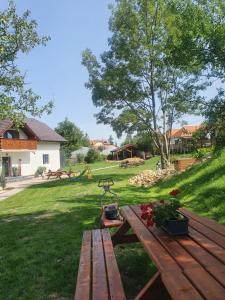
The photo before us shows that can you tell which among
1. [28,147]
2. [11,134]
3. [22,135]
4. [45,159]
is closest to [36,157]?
[45,159]

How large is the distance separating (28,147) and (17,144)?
6.14 ft

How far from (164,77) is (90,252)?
71.7 feet

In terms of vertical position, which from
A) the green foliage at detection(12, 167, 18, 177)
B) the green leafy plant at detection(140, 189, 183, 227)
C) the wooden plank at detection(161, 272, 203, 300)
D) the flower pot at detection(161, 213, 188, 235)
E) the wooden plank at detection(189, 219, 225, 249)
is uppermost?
the green foliage at detection(12, 167, 18, 177)

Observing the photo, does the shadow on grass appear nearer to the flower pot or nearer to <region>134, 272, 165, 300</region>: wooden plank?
the flower pot

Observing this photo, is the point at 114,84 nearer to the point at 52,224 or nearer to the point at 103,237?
the point at 52,224

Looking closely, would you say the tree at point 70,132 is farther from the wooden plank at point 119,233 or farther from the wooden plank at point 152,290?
the wooden plank at point 152,290

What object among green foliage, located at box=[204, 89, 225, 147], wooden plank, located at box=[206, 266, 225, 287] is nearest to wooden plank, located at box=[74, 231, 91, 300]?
wooden plank, located at box=[206, 266, 225, 287]

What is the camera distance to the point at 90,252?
16.5 ft

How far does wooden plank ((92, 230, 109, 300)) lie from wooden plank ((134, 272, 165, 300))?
0.33m

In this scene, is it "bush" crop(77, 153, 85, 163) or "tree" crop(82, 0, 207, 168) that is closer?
"tree" crop(82, 0, 207, 168)

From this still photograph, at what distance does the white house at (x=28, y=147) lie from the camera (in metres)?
38.0

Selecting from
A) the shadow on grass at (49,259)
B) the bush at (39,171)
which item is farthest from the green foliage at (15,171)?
the shadow on grass at (49,259)

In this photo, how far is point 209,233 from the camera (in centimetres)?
425

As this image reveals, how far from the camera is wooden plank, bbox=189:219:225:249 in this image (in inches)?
153
